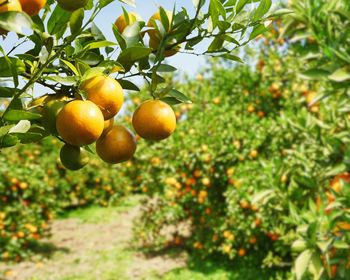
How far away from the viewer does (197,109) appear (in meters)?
6.06

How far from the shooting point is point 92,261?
252 inches

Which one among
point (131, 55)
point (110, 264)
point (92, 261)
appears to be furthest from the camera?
point (92, 261)

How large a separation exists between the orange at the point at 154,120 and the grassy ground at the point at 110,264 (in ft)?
13.8

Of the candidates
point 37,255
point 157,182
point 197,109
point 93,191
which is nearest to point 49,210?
point 37,255

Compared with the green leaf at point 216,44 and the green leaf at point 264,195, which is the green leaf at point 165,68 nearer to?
the green leaf at point 216,44

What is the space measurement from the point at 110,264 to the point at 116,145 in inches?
220

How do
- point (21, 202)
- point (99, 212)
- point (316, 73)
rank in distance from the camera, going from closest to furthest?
1. point (316, 73)
2. point (21, 202)
3. point (99, 212)

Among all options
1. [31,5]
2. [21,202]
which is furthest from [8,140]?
[21,202]

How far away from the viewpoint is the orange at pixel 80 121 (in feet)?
2.46

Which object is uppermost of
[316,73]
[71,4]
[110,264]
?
[316,73]

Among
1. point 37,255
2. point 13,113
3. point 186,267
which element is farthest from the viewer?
point 37,255

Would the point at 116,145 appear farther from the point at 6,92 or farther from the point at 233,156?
the point at 233,156

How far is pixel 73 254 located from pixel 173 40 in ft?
21.7

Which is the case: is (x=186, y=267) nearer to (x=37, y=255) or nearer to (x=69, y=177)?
(x=37, y=255)
